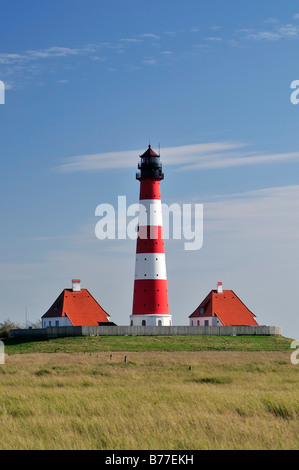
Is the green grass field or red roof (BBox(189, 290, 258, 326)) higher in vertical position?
red roof (BBox(189, 290, 258, 326))

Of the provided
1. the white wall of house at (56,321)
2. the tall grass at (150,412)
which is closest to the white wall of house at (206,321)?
the white wall of house at (56,321)

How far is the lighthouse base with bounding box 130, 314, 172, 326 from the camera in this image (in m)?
66.3

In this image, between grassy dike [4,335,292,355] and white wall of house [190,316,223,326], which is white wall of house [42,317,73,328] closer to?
grassy dike [4,335,292,355]

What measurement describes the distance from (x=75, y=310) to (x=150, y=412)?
55.7 m

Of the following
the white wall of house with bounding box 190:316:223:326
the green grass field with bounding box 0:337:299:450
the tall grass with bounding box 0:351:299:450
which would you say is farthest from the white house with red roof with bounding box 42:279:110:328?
the tall grass with bounding box 0:351:299:450

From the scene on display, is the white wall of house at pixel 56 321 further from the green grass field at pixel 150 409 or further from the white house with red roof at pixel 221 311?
the green grass field at pixel 150 409


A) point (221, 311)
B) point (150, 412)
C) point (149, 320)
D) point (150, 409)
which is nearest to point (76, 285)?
point (149, 320)

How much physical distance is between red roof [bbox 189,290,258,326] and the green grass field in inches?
1589

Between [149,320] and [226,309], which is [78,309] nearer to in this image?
[149,320]

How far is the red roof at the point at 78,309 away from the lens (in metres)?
73.6

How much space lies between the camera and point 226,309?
3051 inches

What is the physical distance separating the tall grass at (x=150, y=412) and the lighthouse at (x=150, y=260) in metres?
34.1

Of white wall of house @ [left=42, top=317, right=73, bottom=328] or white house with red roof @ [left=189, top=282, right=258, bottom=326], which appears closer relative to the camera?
white wall of house @ [left=42, top=317, right=73, bottom=328]
